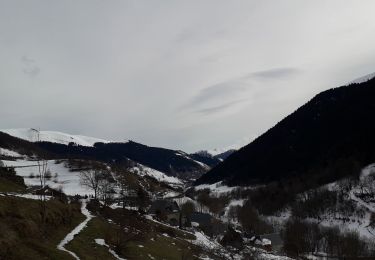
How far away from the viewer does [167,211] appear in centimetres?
13600

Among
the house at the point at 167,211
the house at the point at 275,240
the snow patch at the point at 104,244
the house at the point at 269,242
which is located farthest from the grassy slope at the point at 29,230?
the house at the point at 275,240

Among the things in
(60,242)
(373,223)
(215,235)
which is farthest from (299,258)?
(60,242)

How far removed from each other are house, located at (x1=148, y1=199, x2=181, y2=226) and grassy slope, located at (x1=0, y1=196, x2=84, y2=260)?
77038 millimetres

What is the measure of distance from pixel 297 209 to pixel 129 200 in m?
77.3

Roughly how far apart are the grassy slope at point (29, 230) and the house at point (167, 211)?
3033 inches

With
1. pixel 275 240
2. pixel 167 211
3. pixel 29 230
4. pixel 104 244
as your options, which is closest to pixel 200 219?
pixel 167 211

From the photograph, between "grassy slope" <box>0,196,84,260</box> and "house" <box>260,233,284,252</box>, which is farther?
"house" <box>260,233,284,252</box>

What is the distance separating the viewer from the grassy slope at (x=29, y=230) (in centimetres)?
2846

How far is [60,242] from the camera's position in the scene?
37.1 meters

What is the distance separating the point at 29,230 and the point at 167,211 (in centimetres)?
10372

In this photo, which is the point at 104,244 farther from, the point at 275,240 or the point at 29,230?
the point at 275,240

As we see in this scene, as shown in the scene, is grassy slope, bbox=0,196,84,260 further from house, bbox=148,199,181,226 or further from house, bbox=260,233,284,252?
house, bbox=260,233,284,252

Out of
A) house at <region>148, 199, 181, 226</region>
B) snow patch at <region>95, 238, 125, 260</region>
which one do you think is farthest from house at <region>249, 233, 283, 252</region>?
snow patch at <region>95, 238, 125, 260</region>

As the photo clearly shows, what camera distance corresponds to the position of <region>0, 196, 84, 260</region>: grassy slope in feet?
93.4
